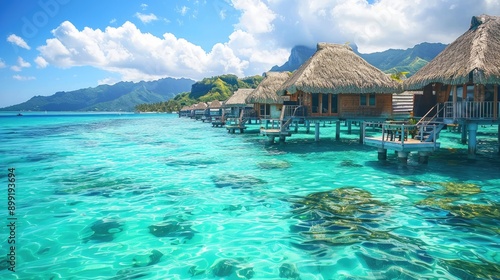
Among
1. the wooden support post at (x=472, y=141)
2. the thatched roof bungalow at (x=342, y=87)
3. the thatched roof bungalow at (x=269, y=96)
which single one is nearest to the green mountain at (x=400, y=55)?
the thatched roof bungalow at (x=269, y=96)

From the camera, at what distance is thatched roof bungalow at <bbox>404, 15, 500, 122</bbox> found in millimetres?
13992

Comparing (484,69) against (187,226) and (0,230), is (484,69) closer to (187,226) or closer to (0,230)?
(187,226)

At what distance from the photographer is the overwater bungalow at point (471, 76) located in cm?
1403

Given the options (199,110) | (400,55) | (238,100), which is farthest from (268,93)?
(400,55)

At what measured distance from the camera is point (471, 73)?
550 inches

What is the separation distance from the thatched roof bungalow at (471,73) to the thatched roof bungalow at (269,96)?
56.5 ft

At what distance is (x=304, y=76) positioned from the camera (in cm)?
2089

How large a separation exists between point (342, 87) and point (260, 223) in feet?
49.0

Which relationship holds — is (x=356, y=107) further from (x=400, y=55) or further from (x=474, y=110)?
(x=400, y=55)

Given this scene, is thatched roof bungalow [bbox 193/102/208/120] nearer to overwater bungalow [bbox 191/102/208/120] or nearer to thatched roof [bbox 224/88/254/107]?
overwater bungalow [bbox 191/102/208/120]

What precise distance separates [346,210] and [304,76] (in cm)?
1378

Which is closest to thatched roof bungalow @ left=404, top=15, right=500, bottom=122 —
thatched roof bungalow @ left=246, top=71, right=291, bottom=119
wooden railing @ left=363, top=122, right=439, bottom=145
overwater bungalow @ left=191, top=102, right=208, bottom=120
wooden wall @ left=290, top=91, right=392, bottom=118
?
wooden railing @ left=363, top=122, right=439, bottom=145

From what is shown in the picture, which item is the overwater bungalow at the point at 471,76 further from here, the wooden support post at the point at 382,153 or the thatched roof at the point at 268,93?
the thatched roof at the point at 268,93

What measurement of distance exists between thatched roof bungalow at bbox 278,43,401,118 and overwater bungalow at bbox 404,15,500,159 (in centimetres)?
342
